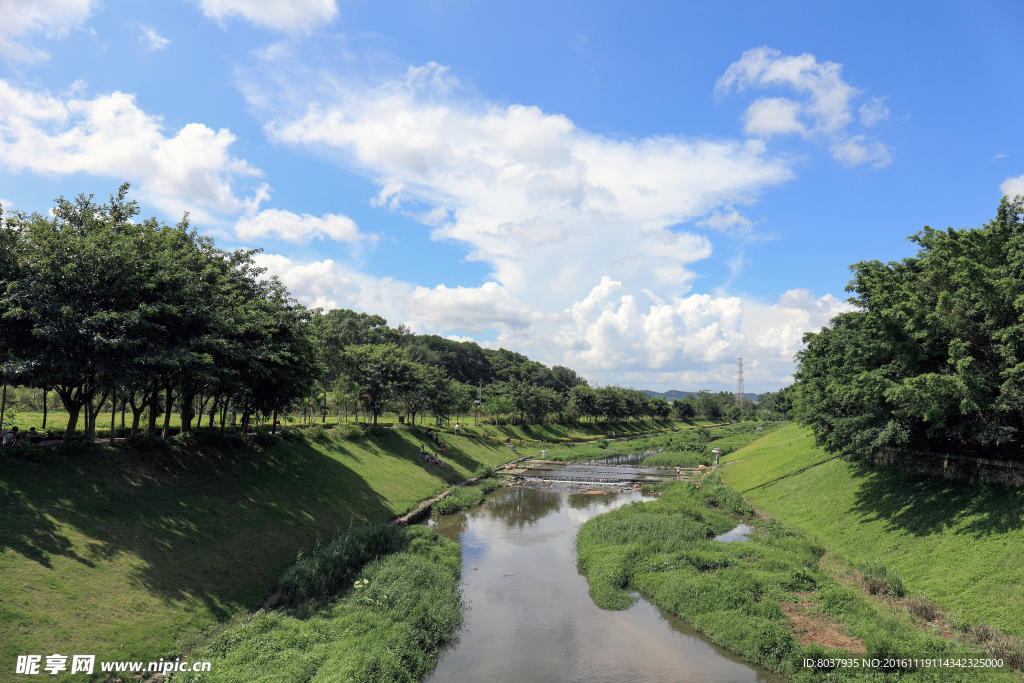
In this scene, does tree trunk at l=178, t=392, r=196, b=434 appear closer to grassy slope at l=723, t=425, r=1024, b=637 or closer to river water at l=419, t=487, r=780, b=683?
river water at l=419, t=487, r=780, b=683

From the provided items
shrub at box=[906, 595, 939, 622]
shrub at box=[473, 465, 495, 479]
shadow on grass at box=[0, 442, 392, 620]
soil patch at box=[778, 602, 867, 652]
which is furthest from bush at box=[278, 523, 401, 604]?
shrub at box=[473, 465, 495, 479]

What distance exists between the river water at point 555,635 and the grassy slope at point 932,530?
815 cm

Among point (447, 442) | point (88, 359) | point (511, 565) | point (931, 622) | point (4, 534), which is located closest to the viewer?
point (4, 534)

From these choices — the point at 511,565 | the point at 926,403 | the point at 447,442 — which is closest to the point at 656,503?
the point at 511,565

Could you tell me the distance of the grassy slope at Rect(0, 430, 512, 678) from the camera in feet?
48.0

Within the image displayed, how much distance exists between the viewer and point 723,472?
5559cm

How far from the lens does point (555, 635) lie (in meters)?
19.5

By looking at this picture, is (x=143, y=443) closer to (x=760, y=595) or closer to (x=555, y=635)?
(x=555, y=635)

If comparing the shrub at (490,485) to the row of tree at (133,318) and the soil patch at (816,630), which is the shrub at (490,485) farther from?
the soil patch at (816,630)

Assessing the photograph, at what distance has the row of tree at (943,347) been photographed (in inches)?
810

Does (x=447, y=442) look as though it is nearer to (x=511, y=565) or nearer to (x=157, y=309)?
(x=511, y=565)

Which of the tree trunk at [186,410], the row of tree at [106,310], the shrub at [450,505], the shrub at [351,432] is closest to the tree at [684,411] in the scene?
the shrub at [351,432]

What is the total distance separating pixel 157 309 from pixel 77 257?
12.4 feet

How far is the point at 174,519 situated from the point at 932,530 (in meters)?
33.8
